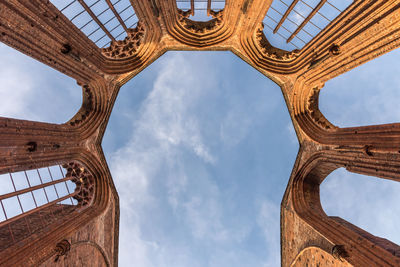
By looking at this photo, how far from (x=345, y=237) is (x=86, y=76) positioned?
14260 millimetres

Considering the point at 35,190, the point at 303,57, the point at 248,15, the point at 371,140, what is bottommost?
the point at 35,190

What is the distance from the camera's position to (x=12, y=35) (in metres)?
8.02

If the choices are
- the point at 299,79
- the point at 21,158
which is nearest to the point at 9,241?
the point at 21,158

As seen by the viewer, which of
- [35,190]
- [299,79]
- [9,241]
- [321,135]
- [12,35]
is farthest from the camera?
[299,79]

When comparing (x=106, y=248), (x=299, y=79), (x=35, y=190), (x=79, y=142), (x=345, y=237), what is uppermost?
(x=299, y=79)

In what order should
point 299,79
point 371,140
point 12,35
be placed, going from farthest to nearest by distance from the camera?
point 299,79, point 371,140, point 12,35

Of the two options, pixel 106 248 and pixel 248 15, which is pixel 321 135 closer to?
pixel 248 15

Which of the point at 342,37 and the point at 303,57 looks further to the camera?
the point at 303,57

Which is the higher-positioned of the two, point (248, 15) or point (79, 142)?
point (248, 15)

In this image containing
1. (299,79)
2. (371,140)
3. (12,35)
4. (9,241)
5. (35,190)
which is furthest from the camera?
(299,79)

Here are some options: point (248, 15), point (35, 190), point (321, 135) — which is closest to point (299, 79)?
point (321, 135)

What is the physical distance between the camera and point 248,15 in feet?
41.4

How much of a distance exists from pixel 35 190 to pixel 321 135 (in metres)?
14.3

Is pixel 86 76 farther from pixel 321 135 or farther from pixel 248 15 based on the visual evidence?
pixel 321 135
